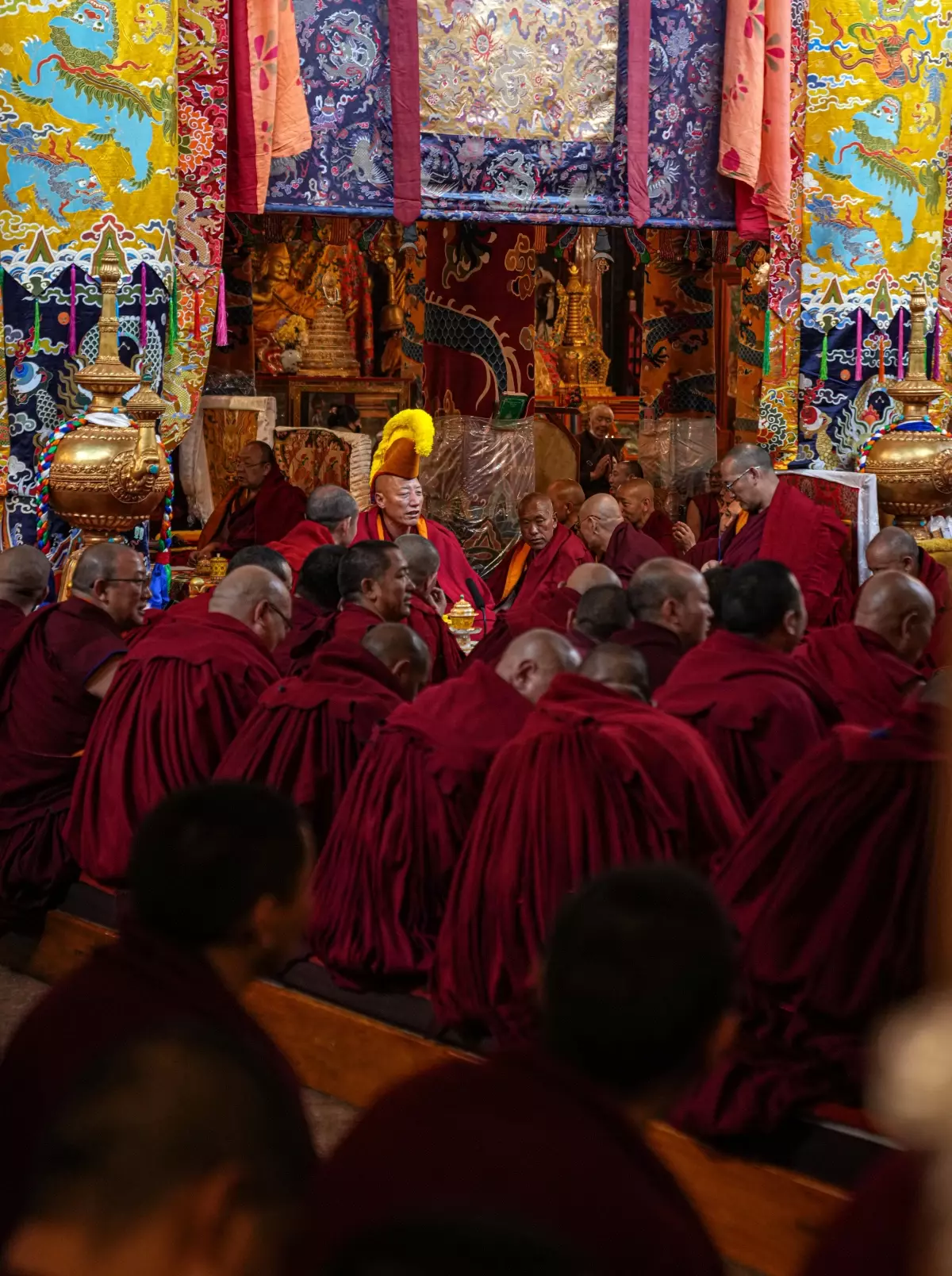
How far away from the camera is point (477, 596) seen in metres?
7.91

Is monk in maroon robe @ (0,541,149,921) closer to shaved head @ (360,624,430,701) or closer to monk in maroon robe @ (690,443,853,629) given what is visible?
shaved head @ (360,624,430,701)

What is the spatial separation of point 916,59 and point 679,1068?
699 centimetres

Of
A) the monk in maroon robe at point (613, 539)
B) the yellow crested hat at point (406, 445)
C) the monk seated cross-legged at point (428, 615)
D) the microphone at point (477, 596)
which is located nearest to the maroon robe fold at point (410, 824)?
the monk seated cross-legged at point (428, 615)

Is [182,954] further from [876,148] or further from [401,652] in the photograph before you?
[876,148]

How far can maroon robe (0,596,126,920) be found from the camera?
5.39 metres

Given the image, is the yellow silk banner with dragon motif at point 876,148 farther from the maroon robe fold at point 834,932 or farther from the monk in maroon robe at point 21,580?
the maroon robe fold at point 834,932

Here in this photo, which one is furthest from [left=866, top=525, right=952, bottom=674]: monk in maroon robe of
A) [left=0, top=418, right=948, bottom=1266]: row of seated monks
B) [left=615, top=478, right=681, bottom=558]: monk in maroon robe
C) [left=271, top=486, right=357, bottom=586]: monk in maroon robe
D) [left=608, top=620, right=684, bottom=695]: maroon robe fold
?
[left=271, top=486, right=357, bottom=586]: monk in maroon robe

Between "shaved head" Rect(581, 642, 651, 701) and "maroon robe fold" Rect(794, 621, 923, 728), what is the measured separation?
0.66m

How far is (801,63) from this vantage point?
8258 millimetres

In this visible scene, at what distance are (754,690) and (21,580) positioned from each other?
277cm

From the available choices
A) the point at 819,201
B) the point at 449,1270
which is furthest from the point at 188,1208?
the point at 819,201

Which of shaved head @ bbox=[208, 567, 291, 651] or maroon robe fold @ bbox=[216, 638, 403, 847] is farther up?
shaved head @ bbox=[208, 567, 291, 651]

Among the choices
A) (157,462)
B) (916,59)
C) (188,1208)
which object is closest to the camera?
(188,1208)

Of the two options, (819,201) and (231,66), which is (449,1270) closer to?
(231,66)
